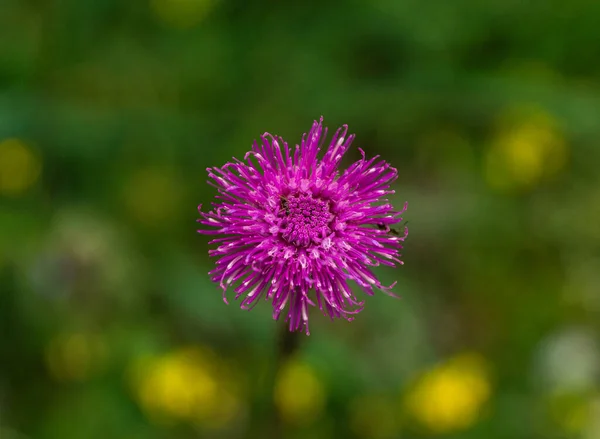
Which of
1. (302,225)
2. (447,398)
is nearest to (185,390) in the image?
(447,398)

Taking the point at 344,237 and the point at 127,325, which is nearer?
the point at 344,237

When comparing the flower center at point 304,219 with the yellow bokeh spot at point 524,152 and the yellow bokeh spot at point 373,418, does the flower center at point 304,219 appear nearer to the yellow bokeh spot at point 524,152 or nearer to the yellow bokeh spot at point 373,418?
the yellow bokeh spot at point 373,418

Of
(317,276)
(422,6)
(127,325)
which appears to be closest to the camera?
(317,276)

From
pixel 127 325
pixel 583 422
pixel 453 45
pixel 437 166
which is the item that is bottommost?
pixel 127 325

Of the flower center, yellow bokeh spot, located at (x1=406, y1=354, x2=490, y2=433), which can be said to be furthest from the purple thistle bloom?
yellow bokeh spot, located at (x1=406, y1=354, x2=490, y2=433)

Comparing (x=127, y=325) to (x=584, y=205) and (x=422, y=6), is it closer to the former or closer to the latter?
(x=422, y=6)

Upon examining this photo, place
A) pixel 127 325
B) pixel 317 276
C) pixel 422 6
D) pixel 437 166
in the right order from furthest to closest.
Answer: pixel 437 166 < pixel 422 6 < pixel 127 325 < pixel 317 276

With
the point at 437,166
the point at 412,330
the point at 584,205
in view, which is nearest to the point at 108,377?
the point at 412,330

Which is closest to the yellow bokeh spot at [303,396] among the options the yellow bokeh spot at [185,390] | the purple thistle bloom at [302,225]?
the yellow bokeh spot at [185,390]
